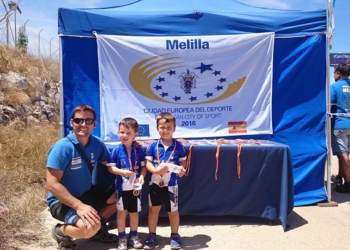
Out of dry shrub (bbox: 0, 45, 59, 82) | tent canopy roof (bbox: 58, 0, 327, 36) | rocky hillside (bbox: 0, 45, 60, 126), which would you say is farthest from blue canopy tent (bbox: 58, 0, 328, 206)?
dry shrub (bbox: 0, 45, 59, 82)

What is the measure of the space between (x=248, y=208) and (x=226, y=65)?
1882 millimetres

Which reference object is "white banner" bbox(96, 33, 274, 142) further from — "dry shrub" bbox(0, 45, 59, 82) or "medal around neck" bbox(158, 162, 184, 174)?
"dry shrub" bbox(0, 45, 59, 82)

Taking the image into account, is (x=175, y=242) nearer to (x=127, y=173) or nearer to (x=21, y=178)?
(x=127, y=173)

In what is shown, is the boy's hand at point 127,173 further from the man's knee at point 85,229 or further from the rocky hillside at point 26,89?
the rocky hillside at point 26,89

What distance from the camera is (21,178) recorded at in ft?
17.9

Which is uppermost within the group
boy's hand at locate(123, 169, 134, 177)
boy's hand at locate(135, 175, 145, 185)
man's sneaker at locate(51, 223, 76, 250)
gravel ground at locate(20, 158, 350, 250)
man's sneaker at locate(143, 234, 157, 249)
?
boy's hand at locate(123, 169, 134, 177)

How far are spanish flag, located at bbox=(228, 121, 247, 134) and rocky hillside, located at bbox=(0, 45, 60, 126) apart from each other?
585 cm

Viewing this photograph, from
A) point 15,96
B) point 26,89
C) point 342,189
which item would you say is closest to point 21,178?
point 15,96

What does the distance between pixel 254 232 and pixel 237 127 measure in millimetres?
1453

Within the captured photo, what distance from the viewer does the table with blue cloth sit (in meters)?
4.05

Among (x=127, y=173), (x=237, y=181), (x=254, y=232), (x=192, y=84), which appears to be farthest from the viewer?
(x=192, y=84)

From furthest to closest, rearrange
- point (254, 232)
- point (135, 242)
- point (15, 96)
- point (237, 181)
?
point (15, 96) → point (237, 181) → point (254, 232) → point (135, 242)

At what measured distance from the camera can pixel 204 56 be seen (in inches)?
188

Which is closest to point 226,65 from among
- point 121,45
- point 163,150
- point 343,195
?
point 121,45
